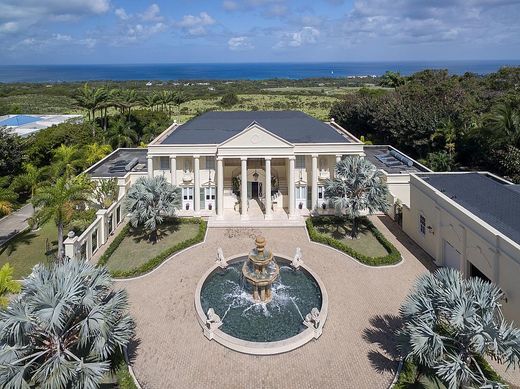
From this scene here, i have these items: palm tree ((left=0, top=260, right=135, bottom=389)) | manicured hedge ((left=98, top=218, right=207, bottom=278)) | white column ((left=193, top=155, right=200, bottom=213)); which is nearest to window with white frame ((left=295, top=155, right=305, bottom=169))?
white column ((left=193, top=155, right=200, bottom=213))

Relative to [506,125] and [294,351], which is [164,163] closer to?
[294,351]

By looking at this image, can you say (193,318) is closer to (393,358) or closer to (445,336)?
(393,358)

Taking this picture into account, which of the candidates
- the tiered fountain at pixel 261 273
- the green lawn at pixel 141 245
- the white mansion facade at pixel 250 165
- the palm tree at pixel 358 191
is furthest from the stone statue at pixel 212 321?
the white mansion facade at pixel 250 165

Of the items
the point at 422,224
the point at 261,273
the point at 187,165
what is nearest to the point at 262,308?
the point at 261,273

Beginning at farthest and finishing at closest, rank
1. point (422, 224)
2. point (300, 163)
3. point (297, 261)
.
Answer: point (300, 163), point (422, 224), point (297, 261)

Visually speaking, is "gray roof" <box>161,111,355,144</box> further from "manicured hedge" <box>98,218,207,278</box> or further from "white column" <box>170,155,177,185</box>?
"manicured hedge" <box>98,218,207,278</box>

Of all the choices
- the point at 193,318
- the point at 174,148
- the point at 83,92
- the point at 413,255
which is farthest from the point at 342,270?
the point at 83,92
